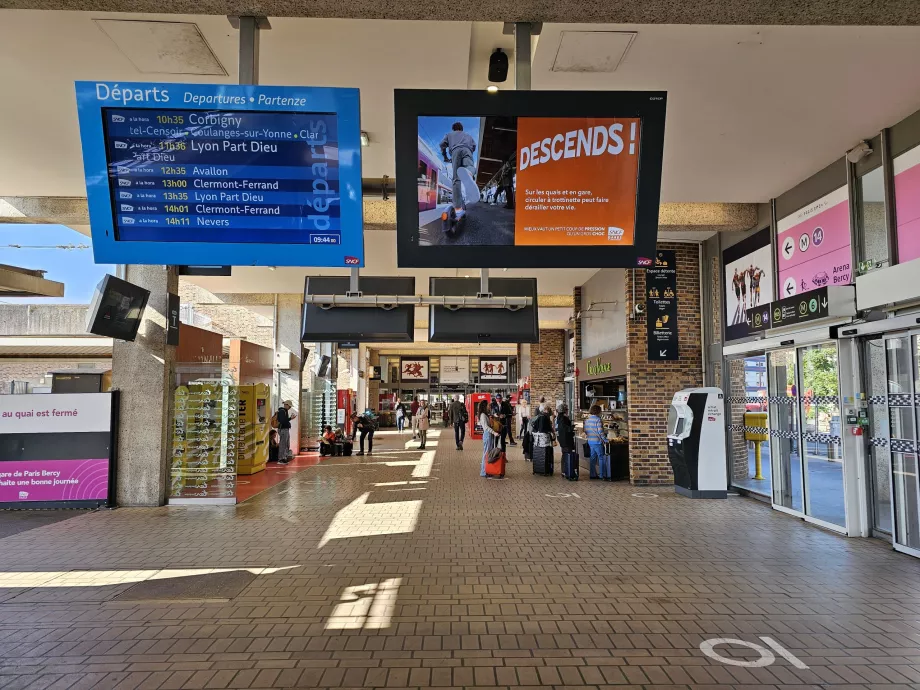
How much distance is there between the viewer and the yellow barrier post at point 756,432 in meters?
9.28

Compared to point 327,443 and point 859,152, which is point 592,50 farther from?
point 327,443

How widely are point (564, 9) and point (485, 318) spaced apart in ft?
21.7

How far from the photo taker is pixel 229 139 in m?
3.47

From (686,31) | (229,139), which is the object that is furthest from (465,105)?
(686,31)

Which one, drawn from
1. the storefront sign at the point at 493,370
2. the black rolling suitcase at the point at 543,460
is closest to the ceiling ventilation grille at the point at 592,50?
the black rolling suitcase at the point at 543,460

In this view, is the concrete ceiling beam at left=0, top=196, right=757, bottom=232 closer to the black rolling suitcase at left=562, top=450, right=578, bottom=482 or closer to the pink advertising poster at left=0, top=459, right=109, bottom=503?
the pink advertising poster at left=0, top=459, right=109, bottom=503

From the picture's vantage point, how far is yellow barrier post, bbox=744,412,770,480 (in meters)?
9.28

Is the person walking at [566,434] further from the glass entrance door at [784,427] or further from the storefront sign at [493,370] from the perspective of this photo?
the storefront sign at [493,370]

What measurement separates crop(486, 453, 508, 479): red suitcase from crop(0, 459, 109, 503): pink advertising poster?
6.22m

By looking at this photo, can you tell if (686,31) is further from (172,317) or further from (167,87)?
(172,317)

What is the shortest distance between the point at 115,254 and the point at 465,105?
2.21 meters

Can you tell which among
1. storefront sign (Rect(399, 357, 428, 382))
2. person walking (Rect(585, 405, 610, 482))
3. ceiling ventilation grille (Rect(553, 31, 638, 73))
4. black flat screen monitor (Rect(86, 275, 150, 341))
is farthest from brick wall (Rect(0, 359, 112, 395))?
ceiling ventilation grille (Rect(553, 31, 638, 73))

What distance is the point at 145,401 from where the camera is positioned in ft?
28.3

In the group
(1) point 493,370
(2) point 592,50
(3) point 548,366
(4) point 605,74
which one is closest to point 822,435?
(4) point 605,74
